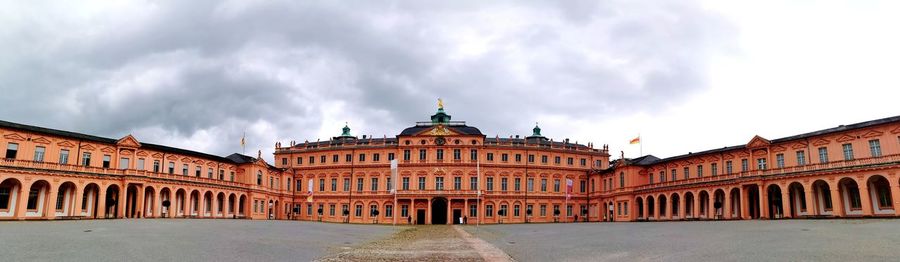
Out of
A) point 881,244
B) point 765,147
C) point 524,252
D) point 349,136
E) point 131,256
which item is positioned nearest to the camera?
point 131,256

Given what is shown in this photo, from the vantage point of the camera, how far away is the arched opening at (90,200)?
55.6 metres

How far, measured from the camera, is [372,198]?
81812 millimetres

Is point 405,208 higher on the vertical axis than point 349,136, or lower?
lower

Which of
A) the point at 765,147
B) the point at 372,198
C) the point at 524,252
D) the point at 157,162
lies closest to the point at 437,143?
the point at 372,198

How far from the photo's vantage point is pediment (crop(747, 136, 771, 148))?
Answer: 5747cm

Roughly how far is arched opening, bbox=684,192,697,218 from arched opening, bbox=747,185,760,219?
656 cm

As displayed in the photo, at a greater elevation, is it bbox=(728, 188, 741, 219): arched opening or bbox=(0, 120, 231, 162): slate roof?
bbox=(0, 120, 231, 162): slate roof

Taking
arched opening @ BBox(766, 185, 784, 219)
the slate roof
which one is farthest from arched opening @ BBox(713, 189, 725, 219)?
the slate roof

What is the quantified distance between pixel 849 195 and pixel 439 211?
46223 millimetres

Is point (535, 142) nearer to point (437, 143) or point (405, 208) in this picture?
point (437, 143)

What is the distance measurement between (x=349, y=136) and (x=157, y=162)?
3475cm

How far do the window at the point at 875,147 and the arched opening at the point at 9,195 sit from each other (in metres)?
67.7

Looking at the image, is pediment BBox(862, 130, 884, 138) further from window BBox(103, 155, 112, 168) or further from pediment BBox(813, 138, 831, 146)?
window BBox(103, 155, 112, 168)

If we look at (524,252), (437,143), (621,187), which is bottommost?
(524,252)
